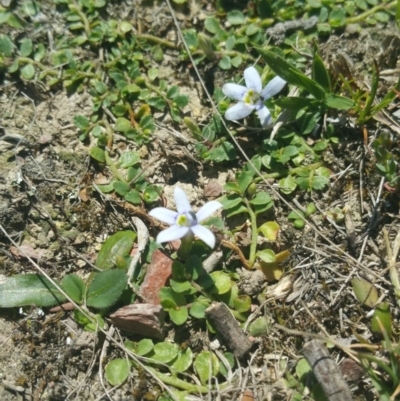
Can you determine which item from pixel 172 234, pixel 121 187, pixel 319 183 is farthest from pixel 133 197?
pixel 319 183

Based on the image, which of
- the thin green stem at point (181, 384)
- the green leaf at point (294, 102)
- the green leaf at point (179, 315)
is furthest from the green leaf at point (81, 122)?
the thin green stem at point (181, 384)

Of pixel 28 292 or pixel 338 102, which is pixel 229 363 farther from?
pixel 338 102

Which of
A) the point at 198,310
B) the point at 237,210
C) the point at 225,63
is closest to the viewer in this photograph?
the point at 198,310

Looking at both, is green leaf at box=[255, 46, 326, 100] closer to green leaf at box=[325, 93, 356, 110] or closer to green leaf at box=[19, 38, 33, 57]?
green leaf at box=[325, 93, 356, 110]

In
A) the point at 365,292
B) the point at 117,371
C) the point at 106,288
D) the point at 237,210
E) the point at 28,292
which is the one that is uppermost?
the point at 237,210

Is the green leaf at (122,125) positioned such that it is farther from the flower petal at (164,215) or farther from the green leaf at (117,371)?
the green leaf at (117,371)

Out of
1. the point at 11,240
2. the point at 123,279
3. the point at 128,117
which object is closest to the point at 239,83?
the point at 128,117
